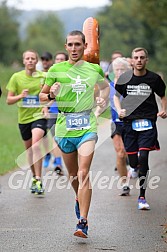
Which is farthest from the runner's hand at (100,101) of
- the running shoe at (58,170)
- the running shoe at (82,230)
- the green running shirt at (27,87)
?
the running shoe at (58,170)

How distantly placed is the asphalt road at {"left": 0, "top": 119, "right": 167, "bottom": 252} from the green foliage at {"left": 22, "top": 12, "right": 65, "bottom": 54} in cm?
10222

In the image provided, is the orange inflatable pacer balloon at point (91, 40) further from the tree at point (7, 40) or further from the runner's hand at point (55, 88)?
the tree at point (7, 40)

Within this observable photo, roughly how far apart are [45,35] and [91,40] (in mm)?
149687

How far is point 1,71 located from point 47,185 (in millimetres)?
35545

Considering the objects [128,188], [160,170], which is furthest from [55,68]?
[160,170]

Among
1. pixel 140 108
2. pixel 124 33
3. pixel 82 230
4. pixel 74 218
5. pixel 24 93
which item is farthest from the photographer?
pixel 124 33

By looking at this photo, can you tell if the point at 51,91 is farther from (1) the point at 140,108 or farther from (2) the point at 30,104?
(2) the point at 30,104

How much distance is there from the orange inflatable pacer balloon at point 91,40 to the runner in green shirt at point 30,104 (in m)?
2.47

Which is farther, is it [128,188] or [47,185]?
[47,185]

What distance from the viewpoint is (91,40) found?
9.69 metres

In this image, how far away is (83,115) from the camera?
8617mm

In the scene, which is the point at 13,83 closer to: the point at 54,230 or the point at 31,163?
the point at 31,163

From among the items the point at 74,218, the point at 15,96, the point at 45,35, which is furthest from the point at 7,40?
the point at 74,218

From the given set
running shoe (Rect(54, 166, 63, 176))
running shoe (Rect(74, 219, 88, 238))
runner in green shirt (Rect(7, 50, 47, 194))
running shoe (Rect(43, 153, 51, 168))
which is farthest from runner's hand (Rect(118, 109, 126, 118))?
running shoe (Rect(43, 153, 51, 168))
